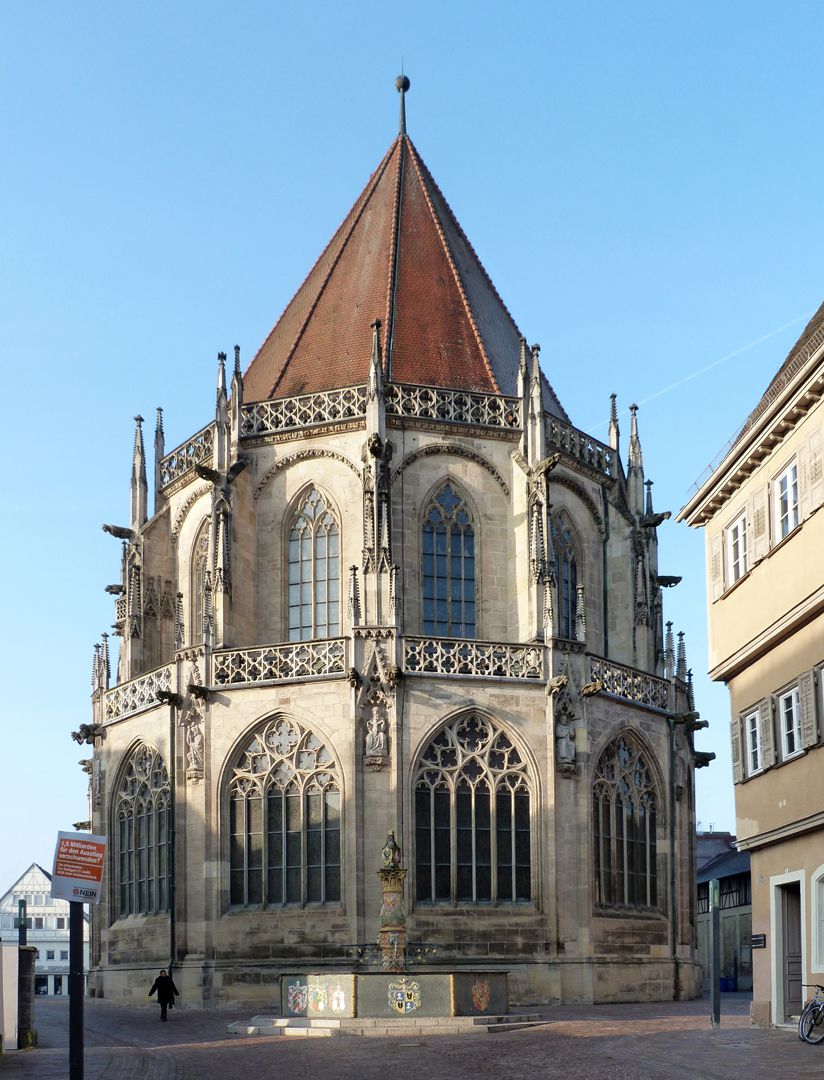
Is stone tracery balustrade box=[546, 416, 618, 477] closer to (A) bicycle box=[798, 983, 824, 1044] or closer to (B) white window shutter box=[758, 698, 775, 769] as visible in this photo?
(B) white window shutter box=[758, 698, 775, 769]

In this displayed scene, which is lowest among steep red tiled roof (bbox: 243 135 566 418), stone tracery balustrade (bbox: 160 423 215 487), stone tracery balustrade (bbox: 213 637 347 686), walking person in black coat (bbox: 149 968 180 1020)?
walking person in black coat (bbox: 149 968 180 1020)

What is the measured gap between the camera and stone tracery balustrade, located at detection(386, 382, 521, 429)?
37969mm

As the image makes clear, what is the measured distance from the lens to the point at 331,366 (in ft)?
134

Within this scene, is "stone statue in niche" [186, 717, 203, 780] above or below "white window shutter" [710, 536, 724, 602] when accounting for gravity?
below

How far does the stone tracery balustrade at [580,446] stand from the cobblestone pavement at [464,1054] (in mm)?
15478

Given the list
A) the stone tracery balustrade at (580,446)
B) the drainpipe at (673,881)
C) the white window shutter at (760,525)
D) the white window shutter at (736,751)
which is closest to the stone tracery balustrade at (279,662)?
the stone tracery balustrade at (580,446)

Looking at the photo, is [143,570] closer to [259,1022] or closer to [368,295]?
[368,295]

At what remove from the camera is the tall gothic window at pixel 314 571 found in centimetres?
3809

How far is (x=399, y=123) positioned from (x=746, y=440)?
25.2 m

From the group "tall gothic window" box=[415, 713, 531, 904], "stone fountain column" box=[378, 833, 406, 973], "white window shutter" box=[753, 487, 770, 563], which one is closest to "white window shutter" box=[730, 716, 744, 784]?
"white window shutter" box=[753, 487, 770, 563]

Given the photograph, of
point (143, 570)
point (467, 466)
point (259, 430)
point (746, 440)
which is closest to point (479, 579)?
point (467, 466)

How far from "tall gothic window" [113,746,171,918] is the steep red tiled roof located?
984cm

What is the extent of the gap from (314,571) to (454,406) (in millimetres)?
5109

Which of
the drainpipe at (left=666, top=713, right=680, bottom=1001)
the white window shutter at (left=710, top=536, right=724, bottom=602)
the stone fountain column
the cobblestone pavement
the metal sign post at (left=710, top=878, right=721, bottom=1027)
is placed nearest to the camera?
the cobblestone pavement
